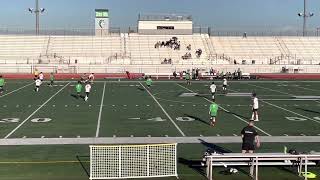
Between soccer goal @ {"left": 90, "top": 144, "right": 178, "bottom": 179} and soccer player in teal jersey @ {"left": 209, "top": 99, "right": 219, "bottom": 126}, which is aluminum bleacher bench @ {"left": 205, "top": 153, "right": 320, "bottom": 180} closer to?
soccer goal @ {"left": 90, "top": 144, "right": 178, "bottom": 179}

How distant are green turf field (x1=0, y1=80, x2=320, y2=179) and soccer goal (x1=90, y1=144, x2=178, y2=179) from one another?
0.41 meters

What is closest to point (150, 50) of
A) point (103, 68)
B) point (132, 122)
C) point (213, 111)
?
point (103, 68)

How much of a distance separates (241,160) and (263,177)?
0.73 m

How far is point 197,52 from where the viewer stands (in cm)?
7081

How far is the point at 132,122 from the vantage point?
21.4 m

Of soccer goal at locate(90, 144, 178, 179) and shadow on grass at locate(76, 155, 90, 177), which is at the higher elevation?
soccer goal at locate(90, 144, 178, 179)

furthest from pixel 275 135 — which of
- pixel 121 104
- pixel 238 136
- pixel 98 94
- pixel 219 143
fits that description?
pixel 98 94

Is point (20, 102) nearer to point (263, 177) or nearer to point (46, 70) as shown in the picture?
point (263, 177)

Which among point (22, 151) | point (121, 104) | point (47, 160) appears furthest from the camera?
point (121, 104)

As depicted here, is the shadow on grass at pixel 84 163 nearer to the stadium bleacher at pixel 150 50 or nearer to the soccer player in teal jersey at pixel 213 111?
the soccer player in teal jersey at pixel 213 111

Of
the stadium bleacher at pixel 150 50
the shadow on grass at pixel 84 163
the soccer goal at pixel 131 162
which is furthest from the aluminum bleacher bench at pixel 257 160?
the stadium bleacher at pixel 150 50

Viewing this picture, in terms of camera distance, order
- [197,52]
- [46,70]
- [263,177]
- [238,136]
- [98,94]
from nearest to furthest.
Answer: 1. [263,177]
2. [238,136]
3. [98,94]
4. [46,70]
5. [197,52]

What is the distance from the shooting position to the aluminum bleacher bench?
11.9 m

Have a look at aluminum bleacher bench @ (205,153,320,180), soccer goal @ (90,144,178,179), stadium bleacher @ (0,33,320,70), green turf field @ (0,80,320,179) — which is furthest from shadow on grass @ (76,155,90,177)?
stadium bleacher @ (0,33,320,70)
